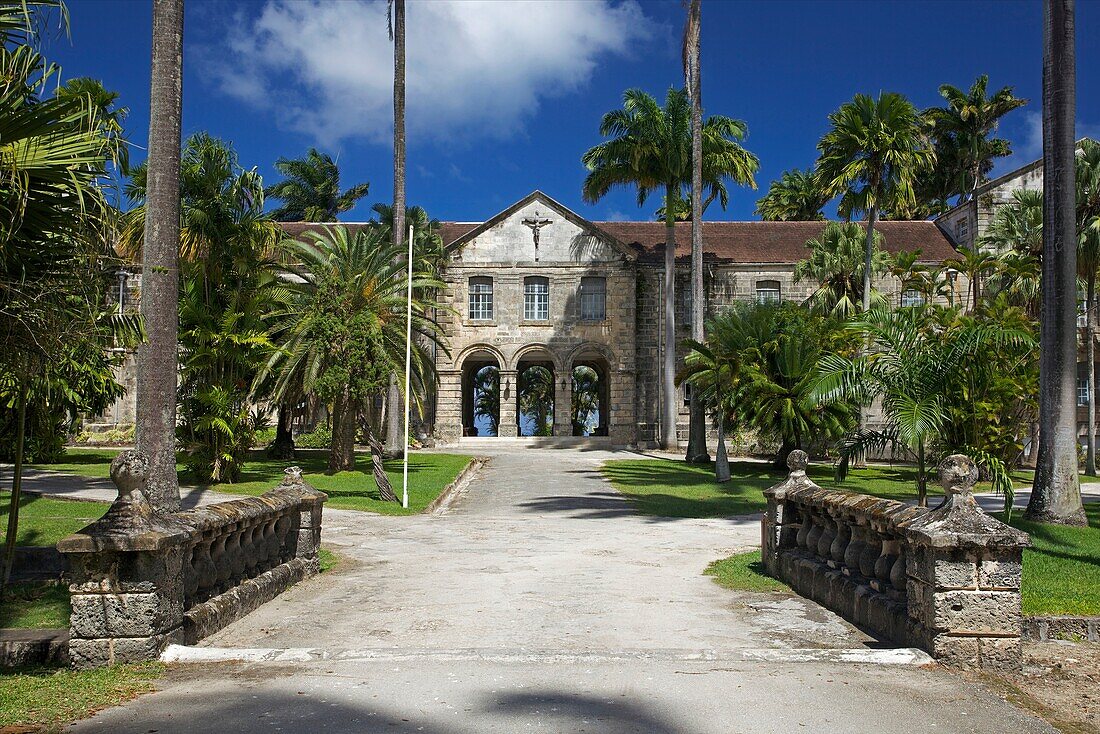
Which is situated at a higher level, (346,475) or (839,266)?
(839,266)

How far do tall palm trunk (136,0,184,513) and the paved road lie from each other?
3.68 m

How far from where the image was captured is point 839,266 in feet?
115

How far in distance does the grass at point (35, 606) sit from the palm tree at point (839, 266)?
2910 centimetres

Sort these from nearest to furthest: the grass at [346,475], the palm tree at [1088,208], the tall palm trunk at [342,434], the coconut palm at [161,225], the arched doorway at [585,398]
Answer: the coconut palm at [161,225], the grass at [346,475], the tall palm trunk at [342,434], the palm tree at [1088,208], the arched doorway at [585,398]

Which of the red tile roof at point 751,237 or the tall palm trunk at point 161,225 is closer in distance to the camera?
the tall palm trunk at point 161,225

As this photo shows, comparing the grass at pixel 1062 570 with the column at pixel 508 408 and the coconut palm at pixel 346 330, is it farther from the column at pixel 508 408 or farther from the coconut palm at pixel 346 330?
the column at pixel 508 408

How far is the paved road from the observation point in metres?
5.25

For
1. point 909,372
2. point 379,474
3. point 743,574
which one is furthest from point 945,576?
point 379,474

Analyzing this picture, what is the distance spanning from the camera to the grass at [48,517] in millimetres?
13055

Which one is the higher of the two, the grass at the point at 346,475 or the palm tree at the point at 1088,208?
the palm tree at the point at 1088,208

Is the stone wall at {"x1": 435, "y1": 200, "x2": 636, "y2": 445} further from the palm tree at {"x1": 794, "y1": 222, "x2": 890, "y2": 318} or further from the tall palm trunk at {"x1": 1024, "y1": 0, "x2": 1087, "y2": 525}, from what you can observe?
the tall palm trunk at {"x1": 1024, "y1": 0, "x2": 1087, "y2": 525}

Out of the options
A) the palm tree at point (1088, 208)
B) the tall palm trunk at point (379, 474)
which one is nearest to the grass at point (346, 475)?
the tall palm trunk at point (379, 474)

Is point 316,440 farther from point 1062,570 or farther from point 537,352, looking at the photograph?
point 1062,570

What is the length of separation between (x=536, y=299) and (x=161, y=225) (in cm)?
3017
